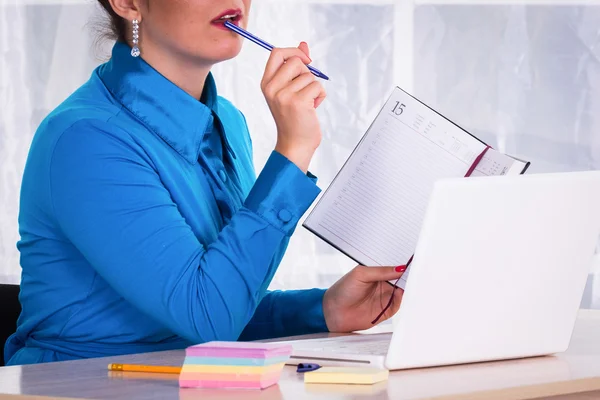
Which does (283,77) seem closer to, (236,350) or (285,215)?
(285,215)

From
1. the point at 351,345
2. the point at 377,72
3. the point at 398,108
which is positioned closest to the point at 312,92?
the point at 398,108

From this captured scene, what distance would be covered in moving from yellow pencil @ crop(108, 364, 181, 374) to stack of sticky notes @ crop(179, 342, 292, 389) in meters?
0.09

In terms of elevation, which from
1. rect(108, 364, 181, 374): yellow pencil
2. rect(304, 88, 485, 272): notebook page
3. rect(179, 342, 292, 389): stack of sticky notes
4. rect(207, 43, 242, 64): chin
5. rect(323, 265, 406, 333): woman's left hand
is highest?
rect(207, 43, 242, 64): chin

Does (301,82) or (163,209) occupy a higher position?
(301,82)

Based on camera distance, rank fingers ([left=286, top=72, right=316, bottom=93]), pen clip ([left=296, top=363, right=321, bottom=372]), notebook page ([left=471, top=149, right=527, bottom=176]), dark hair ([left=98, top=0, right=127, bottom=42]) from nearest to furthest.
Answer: pen clip ([left=296, top=363, right=321, bottom=372])
notebook page ([left=471, top=149, right=527, bottom=176])
fingers ([left=286, top=72, right=316, bottom=93])
dark hair ([left=98, top=0, right=127, bottom=42])

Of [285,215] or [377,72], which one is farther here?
[377,72]

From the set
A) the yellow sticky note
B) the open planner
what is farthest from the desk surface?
the open planner

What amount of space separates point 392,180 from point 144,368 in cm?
44

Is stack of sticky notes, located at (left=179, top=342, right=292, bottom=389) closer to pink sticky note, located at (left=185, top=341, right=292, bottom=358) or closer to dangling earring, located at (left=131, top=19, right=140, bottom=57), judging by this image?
pink sticky note, located at (left=185, top=341, right=292, bottom=358)

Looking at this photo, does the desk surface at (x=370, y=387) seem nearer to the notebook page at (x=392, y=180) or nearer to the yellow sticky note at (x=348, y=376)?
the yellow sticky note at (x=348, y=376)

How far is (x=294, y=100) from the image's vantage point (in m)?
1.37

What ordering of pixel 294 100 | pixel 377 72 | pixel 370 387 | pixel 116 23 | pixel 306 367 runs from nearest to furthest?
pixel 370 387, pixel 306 367, pixel 294 100, pixel 116 23, pixel 377 72

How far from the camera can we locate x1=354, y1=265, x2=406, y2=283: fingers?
54.3 inches

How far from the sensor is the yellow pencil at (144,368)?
3.43 feet
